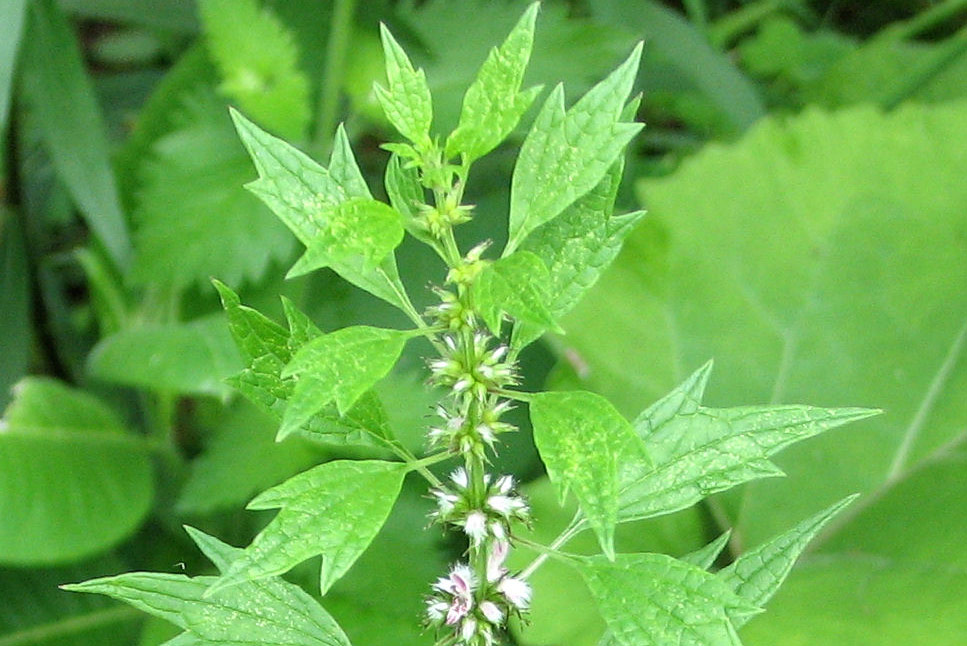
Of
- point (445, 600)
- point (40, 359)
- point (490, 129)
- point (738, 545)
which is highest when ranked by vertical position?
point (490, 129)

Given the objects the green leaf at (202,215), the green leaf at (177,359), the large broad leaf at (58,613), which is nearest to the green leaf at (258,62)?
the green leaf at (202,215)

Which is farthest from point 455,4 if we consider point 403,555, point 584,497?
point 584,497

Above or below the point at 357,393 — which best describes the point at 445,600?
below

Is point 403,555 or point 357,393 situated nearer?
point 357,393

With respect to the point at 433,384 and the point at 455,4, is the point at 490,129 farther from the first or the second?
the point at 455,4

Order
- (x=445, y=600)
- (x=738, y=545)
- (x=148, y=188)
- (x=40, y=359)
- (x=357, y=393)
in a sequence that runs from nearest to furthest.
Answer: (x=357, y=393)
(x=445, y=600)
(x=738, y=545)
(x=148, y=188)
(x=40, y=359)

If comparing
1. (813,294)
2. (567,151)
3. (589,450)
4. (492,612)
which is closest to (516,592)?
(492,612)

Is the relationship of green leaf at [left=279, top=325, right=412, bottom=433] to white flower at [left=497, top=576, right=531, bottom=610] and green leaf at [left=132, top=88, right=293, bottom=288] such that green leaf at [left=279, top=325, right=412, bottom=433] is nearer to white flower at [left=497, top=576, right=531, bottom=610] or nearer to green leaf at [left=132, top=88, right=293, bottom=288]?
white flower at [left=497, top=576, right=531, bottom=610]
